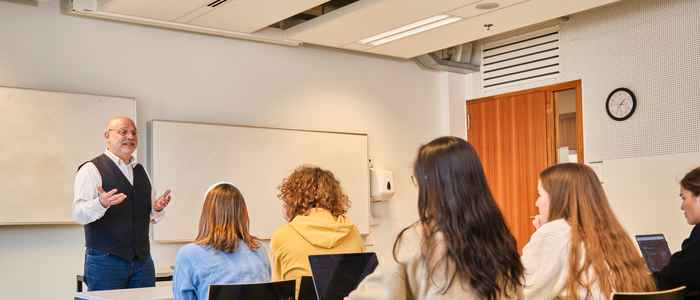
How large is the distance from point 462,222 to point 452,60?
589cm

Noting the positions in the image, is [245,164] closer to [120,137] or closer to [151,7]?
[151,7]

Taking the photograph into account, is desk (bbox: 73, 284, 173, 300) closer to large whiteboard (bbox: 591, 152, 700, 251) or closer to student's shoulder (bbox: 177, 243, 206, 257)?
student's shoulder (bbox: 177, 243, 206, 257)

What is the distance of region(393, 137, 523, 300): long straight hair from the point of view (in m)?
1.72

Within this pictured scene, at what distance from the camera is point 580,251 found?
8.25 feet

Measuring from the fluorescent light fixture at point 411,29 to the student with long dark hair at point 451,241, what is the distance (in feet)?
13.4

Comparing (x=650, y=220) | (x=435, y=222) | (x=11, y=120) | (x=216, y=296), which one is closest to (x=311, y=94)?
(x=11, y=120)

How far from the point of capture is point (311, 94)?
6766mm

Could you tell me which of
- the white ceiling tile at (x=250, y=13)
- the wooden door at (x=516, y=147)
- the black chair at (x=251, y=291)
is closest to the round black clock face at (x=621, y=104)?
the wooden door at (x=516, y=147)

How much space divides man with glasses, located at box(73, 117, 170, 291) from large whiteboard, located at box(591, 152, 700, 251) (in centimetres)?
387

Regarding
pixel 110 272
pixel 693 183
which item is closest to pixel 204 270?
pixel 110 272

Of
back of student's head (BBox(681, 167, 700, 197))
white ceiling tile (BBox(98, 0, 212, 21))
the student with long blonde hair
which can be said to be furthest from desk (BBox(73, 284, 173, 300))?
white ceiling tile (BBox(98, 0, 212, 21))

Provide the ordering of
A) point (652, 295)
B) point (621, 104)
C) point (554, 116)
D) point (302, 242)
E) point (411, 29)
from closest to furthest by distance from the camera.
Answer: point (652, 295)
point (302, 242)
point (411, 29)
point (621, 104)
point (554, 116)

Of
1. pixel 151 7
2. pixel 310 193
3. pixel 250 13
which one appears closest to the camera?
pixel 310 193

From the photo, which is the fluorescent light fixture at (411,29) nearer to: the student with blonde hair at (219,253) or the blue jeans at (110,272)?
the blue jeans at (110,272)
